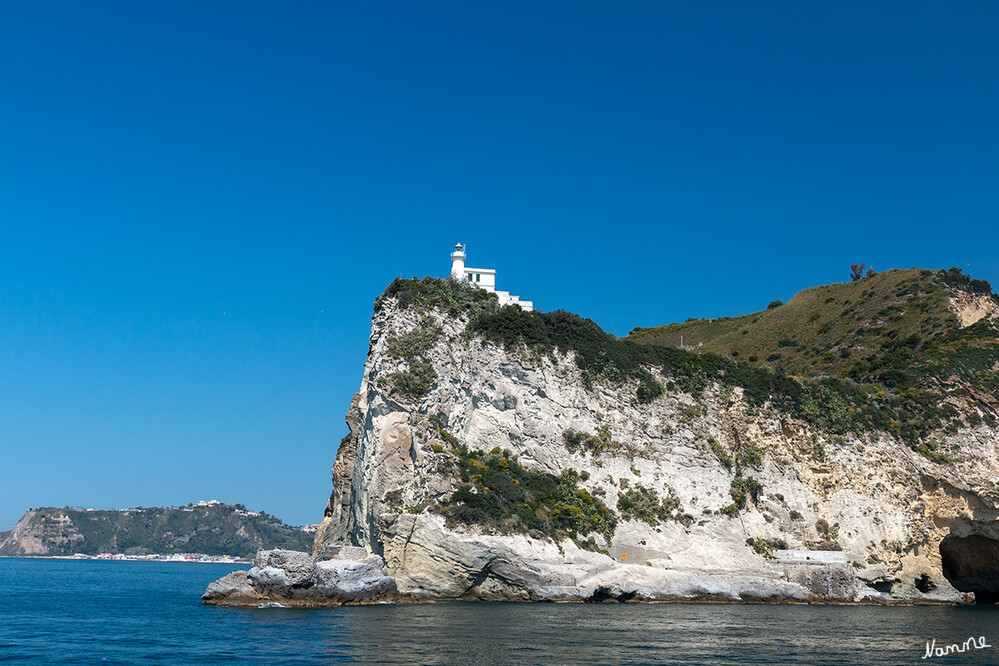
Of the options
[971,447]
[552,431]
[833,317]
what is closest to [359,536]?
[552,431]

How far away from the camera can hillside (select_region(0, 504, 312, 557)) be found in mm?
174000

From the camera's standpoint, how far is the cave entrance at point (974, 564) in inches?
1966

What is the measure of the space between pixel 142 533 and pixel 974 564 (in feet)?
560

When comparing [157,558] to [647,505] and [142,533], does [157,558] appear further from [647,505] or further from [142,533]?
[647,505]

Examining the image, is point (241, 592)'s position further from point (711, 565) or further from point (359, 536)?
point (711, 565)

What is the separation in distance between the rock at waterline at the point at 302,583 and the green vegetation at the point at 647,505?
1383 centimetres

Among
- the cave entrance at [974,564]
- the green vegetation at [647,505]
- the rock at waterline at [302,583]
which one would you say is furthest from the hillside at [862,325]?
the rock at waterline at [302,583]

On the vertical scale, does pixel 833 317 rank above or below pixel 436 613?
above

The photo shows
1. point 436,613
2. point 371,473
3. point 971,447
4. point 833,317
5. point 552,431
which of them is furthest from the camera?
point 833,317

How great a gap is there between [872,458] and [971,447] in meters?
5.97

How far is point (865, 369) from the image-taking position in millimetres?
58031

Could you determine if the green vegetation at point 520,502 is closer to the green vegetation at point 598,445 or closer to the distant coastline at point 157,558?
the green vegetation at point 598,445

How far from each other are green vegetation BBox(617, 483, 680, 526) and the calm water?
272 inches

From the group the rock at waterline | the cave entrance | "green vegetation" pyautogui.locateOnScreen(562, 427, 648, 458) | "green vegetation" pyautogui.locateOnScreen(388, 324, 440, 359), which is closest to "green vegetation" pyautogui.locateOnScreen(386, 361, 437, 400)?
"green vegetation" pyautogui.locateOnScreen(388, 324, 440, 359)
